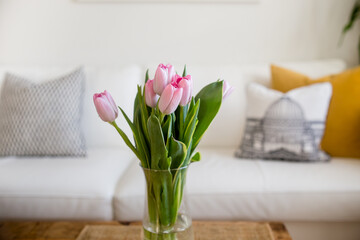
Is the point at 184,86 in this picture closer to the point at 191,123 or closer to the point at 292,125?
the point at 191,123

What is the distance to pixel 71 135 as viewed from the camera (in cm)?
172

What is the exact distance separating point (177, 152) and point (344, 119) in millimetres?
1175

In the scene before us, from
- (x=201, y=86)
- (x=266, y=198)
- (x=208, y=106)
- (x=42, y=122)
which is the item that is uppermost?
(x=208, y=106)

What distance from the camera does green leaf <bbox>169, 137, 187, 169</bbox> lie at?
2.49ft

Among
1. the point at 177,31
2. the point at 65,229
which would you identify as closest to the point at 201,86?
the point at 177,31

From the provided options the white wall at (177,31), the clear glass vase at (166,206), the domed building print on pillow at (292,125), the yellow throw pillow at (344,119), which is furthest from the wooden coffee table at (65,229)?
the white wall at (177,31)

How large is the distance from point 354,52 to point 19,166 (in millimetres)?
2054

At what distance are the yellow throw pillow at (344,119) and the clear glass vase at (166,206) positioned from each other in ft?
3.72

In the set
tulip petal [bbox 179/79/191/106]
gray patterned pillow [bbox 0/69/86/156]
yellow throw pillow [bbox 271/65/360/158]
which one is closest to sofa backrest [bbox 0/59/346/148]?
gray patterned pillow [bbox 0/69/86/156]

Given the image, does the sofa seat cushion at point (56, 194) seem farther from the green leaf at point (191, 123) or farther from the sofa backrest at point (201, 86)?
the green leaf at point (191, 123)

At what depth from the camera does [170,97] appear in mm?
674

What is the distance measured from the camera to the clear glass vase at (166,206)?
2.55ft

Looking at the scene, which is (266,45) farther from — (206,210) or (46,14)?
(46,14)

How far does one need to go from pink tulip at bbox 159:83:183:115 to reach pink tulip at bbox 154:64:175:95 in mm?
26
